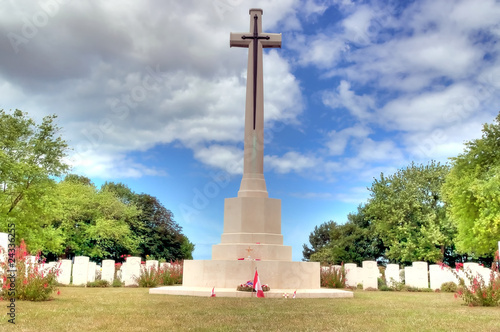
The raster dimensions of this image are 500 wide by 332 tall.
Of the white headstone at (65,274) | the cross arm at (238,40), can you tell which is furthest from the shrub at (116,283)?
the cross arm at (238,40)

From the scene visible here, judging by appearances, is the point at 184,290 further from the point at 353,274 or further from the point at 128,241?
the point at 128,241

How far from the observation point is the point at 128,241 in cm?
4269

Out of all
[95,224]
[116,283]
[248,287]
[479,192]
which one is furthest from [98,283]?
[95,224]

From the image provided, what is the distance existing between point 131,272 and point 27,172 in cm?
1084

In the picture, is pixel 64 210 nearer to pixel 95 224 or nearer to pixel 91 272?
pixel 95 224

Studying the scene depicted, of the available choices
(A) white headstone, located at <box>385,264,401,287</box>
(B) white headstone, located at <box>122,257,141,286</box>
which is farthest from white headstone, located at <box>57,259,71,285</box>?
(A) white headstone, located at <box>385,264,401,287</box>

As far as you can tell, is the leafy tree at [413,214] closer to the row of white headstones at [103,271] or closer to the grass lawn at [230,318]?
the row of white headstones at [103,271]

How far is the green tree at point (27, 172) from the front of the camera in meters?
25.8

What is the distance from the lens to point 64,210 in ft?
131

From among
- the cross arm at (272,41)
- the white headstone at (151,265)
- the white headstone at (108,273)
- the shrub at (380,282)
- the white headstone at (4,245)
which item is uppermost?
A: the cross arm at (272,41)

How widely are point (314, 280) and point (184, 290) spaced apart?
492cm

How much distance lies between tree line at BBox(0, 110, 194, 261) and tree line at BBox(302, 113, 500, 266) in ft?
60.5

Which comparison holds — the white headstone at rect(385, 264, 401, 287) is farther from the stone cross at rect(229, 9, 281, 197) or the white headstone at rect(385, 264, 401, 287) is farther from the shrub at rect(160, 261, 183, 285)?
the shrub at rect(160, 261, 183, 285)

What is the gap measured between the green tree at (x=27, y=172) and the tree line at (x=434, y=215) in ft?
85.1
